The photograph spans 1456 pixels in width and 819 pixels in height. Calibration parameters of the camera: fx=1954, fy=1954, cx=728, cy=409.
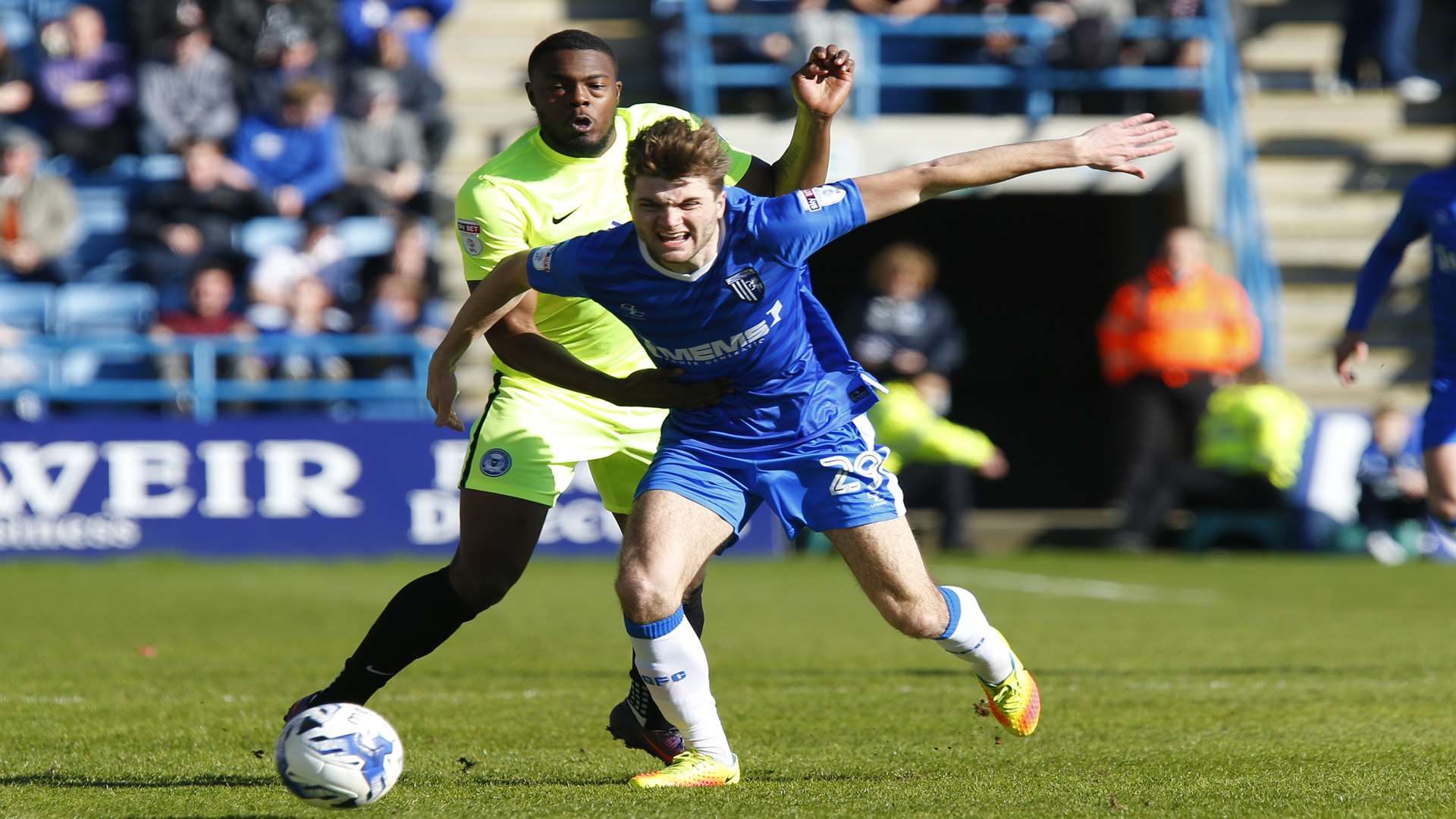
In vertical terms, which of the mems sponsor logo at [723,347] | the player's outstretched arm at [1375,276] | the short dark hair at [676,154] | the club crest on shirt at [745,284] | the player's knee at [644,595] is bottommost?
the player's knee at [644,595]

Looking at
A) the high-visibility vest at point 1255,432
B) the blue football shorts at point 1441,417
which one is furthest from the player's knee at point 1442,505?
the high-visibility vest at point 1255,432

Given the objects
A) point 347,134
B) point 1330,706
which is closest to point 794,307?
point 1330,706

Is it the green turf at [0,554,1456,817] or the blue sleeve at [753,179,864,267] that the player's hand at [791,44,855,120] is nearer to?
the blue sleeve at [753,179,864,267]

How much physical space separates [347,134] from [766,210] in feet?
37.9

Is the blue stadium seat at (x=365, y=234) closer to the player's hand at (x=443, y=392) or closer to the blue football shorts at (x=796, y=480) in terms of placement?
the player's hand at (x=443, y=392)

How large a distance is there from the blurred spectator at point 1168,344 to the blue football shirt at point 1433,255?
7.09m

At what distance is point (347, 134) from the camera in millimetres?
16031

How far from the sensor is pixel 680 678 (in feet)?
17.0

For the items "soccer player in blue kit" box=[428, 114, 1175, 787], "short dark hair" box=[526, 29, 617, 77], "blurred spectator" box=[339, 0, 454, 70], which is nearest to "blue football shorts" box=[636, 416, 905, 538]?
"soccer player in blue kit" box=[428, 114, 1175, 787]

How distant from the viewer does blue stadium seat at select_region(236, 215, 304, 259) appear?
15828mm

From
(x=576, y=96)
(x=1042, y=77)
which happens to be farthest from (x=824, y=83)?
(x=1042, y=77)

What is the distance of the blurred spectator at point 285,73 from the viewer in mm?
15961

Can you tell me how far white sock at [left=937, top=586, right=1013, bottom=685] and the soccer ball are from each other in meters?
1.60

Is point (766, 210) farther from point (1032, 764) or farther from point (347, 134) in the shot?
point (347, 134)
